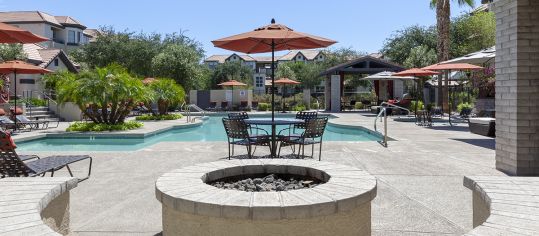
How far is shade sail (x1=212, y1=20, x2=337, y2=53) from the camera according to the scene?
729cm

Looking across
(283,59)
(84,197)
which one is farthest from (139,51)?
(283,59)

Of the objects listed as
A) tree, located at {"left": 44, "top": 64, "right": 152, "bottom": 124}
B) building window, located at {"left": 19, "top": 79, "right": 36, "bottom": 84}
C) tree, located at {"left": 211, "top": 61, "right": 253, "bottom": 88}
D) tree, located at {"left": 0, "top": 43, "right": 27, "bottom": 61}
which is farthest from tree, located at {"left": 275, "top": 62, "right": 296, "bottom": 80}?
tree, located at {"left": 44, "top": 64, "right": 152, "bottom": 124}

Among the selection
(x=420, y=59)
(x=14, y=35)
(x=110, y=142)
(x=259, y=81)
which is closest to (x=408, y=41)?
(x=420, y=59)

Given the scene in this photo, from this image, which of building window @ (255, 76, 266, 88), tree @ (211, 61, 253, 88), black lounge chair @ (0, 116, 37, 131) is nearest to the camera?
black lounge chair @ (0, 116, 37, 131)

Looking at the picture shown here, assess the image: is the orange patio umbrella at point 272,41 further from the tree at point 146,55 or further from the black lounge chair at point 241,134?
the tree at point 146,55

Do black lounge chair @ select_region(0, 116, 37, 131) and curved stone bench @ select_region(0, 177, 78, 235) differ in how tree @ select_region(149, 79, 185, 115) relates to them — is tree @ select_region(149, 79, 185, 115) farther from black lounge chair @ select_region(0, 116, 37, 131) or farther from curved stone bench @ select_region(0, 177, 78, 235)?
curved stone bench @ select_region(0, 177, 78, 235)

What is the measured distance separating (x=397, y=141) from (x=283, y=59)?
67.4m

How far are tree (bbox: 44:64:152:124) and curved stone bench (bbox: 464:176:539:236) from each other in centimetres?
1280

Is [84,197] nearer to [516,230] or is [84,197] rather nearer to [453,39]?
[516,230]

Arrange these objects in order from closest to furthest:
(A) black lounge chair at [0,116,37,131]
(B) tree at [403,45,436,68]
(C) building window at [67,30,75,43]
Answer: (A) black lounge chair at [0,116,37,131] < (B) tree at [403,45,436,68] < (C) building window at [67,30,75,43]

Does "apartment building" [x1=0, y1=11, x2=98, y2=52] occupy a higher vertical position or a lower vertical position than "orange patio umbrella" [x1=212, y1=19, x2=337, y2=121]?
higher

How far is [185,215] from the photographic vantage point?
304 cm

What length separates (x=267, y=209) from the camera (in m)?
2.80

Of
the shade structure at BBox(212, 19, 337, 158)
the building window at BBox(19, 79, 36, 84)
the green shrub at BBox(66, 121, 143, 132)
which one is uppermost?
the building window at BBox(19, 79, 36, 84)
